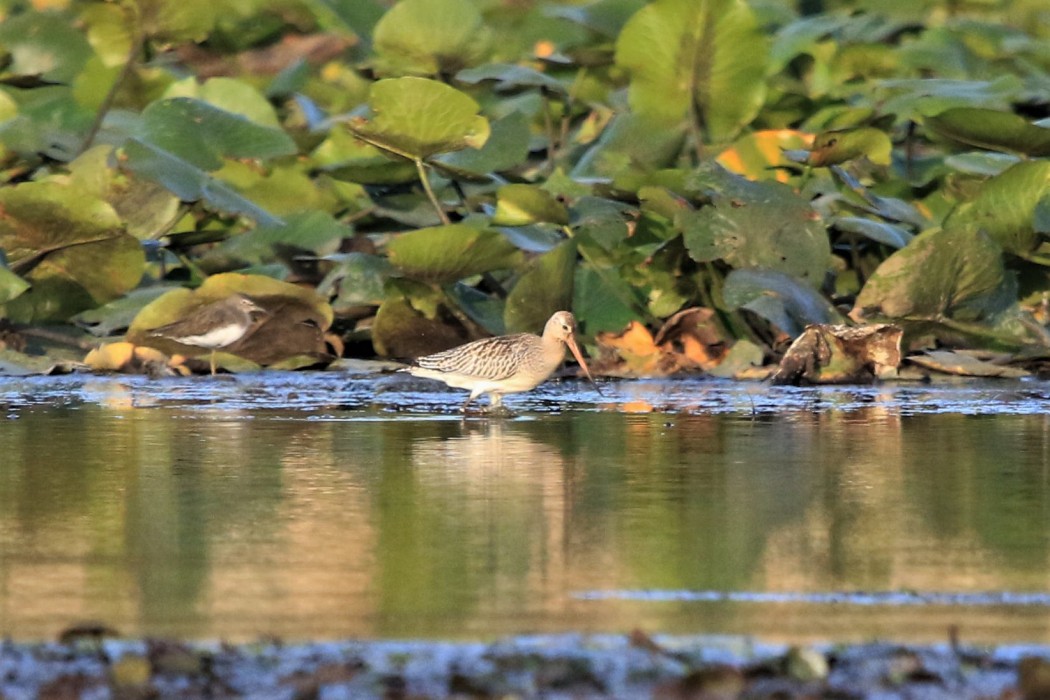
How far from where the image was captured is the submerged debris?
12.5 feet

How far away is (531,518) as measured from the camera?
5945 millimetres

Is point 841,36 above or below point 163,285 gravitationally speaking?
above

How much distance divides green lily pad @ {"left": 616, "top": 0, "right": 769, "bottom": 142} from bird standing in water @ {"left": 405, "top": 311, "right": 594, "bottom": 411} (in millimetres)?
A: 3252

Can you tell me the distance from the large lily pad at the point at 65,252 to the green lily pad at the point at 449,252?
1.61 m

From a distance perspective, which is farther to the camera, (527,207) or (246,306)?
(527,207)

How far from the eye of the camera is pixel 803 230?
11234 millimetres

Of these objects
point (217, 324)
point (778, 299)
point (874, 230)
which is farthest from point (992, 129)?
point (217, 324)

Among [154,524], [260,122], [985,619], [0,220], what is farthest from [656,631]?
[260,122]

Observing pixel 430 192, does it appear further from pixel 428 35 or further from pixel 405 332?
pixel 428 35

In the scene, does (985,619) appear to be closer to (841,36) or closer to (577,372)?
(577,372)

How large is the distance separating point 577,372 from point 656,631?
6.86m

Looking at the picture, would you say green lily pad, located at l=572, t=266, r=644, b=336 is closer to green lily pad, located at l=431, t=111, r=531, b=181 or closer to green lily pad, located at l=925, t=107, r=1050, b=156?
green lily pad, located at l=431, t=111, r=531, b=181

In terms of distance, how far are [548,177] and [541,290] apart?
231cm

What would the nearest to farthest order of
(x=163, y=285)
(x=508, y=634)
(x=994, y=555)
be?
(x=508, y=634)
(x=994, y=555)
(x=163, y=285)
